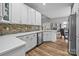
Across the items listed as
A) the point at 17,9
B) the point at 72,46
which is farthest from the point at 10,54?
the point at 72,46

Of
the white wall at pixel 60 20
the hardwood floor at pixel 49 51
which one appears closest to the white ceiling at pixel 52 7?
the hardwood floor at pixel 49 51

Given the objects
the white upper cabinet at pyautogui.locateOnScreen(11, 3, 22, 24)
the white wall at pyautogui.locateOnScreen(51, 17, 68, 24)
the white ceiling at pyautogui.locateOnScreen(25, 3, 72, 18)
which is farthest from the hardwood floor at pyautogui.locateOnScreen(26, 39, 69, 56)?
the white wall at pyautogui.locateOnScreen(51, 17, 68, 24)

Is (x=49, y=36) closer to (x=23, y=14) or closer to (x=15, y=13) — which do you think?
(x=23, y=14)

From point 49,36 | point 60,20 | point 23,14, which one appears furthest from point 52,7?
point 60,20

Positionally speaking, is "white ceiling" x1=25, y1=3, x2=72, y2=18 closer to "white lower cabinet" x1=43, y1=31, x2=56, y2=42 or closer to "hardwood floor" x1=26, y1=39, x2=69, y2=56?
"white lower cabinet" x1=43, y1=31, x2=56, y2=42

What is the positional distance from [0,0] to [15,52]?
51.7 inches

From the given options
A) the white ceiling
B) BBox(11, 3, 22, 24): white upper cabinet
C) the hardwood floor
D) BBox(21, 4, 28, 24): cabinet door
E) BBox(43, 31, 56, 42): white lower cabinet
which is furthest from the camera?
BBox(43, 31, 56, 42): white lower cabinet

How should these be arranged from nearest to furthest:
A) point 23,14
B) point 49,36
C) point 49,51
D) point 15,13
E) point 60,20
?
point 15,13 → point 49,51 → point 23,14 → point 49,36 → point 60,20

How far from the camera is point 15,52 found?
114 cm

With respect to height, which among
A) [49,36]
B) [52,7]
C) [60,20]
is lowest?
[49,36]

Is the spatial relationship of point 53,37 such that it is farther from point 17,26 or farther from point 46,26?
point 17,26

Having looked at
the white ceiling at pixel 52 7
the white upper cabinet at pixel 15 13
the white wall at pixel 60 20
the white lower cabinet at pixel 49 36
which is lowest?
the white lower cabinet at pixel 49 36

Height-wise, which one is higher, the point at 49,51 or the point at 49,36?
the point at 49,36

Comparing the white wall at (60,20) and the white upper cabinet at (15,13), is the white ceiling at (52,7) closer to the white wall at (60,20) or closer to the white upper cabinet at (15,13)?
the white upper cabinet at (15,13)
